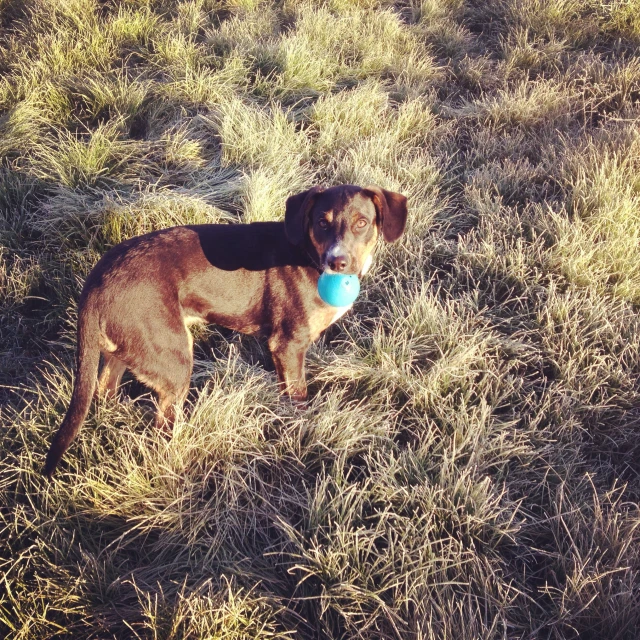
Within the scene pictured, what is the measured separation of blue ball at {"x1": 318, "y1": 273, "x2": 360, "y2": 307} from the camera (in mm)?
2947

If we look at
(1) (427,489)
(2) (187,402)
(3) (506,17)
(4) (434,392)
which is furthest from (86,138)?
(3) (506,17)

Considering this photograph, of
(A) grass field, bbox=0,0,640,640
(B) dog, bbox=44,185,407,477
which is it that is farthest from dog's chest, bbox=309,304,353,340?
(A) grass field, bbox=0,0,640,640

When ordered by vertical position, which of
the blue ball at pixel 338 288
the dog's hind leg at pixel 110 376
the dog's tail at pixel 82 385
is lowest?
the dog's hind leg at pixel 110 376

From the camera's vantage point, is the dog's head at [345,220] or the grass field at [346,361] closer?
the grass field at [346,361]

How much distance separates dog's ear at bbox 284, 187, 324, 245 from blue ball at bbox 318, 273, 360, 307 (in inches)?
11.1

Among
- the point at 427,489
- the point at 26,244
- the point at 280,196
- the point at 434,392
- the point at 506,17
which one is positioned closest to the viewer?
the point at 427,489

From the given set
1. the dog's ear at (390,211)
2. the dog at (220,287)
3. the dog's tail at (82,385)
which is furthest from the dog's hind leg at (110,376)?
the dog's ear at (390,211)

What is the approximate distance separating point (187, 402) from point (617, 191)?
3754 millimetres

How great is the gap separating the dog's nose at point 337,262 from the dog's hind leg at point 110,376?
1.31 metres

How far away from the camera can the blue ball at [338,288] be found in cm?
295

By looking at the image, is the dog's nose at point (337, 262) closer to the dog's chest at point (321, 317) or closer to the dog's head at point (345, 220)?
the dog's head at point (345, 220)

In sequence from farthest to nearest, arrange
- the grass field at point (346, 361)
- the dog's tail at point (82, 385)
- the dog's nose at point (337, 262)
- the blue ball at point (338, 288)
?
the blue ball at point (338, 288), the dog's nose at point (337, 262), the dog's tail at point (82, 385), the grass field at point (346, 361)

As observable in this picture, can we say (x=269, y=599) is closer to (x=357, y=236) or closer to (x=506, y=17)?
(x=357, y=236)

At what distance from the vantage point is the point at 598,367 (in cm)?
311
